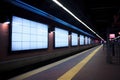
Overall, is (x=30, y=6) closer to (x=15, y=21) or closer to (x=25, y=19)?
A: (x=25, y=19)

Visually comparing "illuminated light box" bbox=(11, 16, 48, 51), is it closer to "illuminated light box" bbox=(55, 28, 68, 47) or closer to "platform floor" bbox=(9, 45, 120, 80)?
"platform floor" bbox=(9, 45, 120, 80)

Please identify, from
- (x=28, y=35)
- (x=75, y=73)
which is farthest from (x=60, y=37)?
(x=75, y=73)

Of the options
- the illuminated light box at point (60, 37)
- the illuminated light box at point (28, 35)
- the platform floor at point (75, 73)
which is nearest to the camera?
the platform floor at point (75, 73)

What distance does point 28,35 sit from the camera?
12.6 metres

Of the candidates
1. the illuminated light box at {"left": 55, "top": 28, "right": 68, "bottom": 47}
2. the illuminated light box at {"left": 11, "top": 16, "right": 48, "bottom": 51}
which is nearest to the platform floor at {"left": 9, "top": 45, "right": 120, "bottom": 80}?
the illuminated light box at {"left": 11, "top": 16, "right": 48, "bottom": 51}

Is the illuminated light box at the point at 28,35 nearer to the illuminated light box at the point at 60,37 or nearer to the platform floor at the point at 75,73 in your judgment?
the platform floor at the point at 75,73

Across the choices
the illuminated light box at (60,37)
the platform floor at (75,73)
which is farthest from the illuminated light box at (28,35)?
the illuminated light box at (60,37)

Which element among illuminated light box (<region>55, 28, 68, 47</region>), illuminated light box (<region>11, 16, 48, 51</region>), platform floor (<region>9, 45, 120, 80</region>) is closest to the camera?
platform floor (<region>9, 45, 120, 80</region>)

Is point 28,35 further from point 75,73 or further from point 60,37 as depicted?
point 60,37

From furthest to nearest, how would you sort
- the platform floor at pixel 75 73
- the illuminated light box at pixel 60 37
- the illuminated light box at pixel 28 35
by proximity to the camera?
the illuminated light box at pixel 60 37 < the illuminated light box at pixel 28 35 < the platform floor at pixel 75 73

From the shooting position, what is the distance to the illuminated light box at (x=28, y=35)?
10688 millimetres

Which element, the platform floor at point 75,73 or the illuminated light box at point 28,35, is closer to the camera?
the platform floor at point 75,73

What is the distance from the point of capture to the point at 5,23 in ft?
31.4

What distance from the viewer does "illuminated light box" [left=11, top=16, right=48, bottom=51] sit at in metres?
10.7
